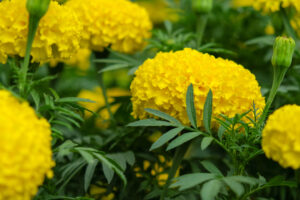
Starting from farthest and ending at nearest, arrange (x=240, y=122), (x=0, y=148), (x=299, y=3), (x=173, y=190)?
(x=299, y=3) < (x=173, y=190) < (x=240, y=122) < (x=0, y=148)

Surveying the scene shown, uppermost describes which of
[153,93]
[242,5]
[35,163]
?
[242,5]

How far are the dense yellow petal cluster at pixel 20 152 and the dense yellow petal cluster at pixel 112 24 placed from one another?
574 mm

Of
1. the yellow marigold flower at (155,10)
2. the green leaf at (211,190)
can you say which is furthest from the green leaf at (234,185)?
the yellow marigold flower at (155,10)

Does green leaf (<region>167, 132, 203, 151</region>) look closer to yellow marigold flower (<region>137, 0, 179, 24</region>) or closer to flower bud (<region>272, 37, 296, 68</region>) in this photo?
flower bud (<region>272, 37, 296, 68</region>)

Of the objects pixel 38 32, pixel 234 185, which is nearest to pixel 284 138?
pixel 234 185

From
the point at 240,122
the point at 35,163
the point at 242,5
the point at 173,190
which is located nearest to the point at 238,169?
the point at 240,122

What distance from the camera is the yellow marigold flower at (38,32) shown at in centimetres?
101

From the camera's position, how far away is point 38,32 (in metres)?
1.02

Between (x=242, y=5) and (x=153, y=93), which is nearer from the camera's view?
(x=153, y=93)

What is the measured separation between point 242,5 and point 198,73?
86 cm

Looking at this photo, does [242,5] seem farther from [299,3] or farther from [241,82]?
[241,82]

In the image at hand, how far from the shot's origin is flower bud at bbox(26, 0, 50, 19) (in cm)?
93

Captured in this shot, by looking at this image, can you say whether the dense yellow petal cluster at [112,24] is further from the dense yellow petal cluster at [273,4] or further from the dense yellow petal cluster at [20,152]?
the dense yellow petal cluster at [20,152]

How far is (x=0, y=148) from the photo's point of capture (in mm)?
746
